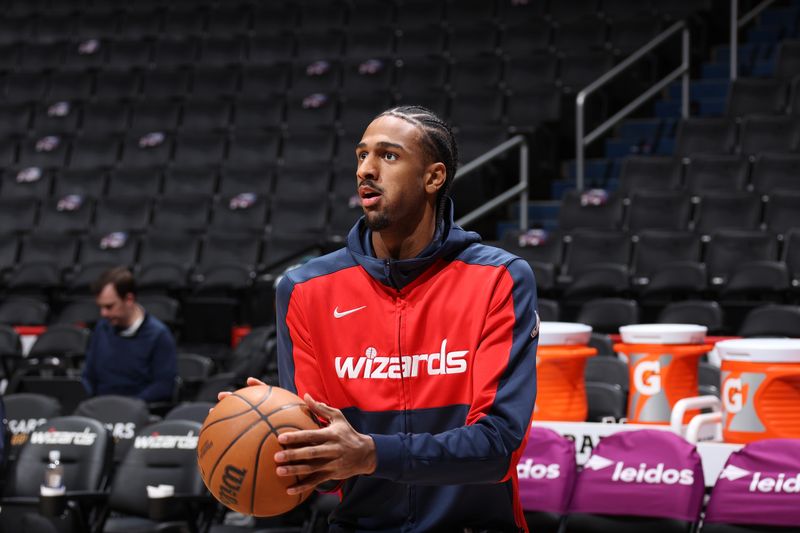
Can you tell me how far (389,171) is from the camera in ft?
7.27

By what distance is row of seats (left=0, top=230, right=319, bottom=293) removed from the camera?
9.75m

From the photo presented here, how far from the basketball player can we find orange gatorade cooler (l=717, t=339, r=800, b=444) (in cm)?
218

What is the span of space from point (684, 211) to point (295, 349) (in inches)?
278

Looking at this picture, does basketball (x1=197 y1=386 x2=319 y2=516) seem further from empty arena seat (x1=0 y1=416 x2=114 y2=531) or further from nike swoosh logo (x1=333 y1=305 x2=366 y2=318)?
empty arena seat (x1=0 y1=416 x2=114 y2=531)

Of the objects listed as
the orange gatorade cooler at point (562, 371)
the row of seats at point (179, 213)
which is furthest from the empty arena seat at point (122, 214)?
the orange gatorade cooler at point (562, 371)

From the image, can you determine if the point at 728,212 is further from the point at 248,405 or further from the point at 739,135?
the point at 248,405

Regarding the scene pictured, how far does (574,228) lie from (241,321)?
2871 millimetres

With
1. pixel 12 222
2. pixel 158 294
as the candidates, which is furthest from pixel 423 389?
pixel 12 222

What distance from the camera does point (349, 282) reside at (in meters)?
2.34

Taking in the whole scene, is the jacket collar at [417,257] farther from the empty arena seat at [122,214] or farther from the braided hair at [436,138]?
the empty arena seat at [122,214]

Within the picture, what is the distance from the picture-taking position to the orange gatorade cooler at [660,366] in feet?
15.4

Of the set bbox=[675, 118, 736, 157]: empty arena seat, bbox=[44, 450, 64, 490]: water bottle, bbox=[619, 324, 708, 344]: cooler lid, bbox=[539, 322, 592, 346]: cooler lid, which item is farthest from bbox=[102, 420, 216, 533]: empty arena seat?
bbox=[675, 118, 736, 157]: empty arena seat

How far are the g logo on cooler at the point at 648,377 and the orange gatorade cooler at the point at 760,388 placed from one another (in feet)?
1.23

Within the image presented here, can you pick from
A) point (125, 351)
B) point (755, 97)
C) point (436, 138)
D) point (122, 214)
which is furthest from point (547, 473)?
point (122, 214)
